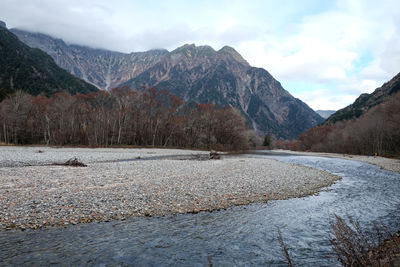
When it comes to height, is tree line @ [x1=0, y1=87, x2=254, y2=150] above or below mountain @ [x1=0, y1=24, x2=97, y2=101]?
below

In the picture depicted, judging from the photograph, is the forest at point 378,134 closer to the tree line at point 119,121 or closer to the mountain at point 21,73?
the tree line at point 119,121

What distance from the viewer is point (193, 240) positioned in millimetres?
8531

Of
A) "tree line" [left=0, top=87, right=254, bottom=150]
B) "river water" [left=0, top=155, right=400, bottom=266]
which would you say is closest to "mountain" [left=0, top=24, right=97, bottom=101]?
"tree line" [left=0, top=87, right=254, bottom=150]

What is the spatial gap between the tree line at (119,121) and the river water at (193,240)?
2308 inches

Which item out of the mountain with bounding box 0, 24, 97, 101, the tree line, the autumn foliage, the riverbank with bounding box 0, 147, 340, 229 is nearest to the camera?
the riverbank with bounding box 0, 147, 340, 229

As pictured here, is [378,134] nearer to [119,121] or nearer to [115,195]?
[115,195]

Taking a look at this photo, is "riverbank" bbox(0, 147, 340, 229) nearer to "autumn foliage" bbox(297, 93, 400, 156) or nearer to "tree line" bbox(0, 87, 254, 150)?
"tree line" bbox(0, 87, 254, 150)

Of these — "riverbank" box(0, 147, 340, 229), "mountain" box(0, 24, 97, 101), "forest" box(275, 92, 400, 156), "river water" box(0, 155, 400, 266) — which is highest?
"mountain" box(0, 24, 97, 101)

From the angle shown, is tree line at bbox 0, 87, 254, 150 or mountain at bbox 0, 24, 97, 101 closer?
tree line at bbox 0, 87, 254, 150

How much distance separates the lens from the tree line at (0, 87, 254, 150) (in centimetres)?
6372

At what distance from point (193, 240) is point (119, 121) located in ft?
207

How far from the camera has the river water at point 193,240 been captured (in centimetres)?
705

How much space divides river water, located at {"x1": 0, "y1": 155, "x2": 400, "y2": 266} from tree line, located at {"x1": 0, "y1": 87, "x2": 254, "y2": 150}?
192 ft

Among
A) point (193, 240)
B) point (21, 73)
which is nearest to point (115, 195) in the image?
point (193, 240)
